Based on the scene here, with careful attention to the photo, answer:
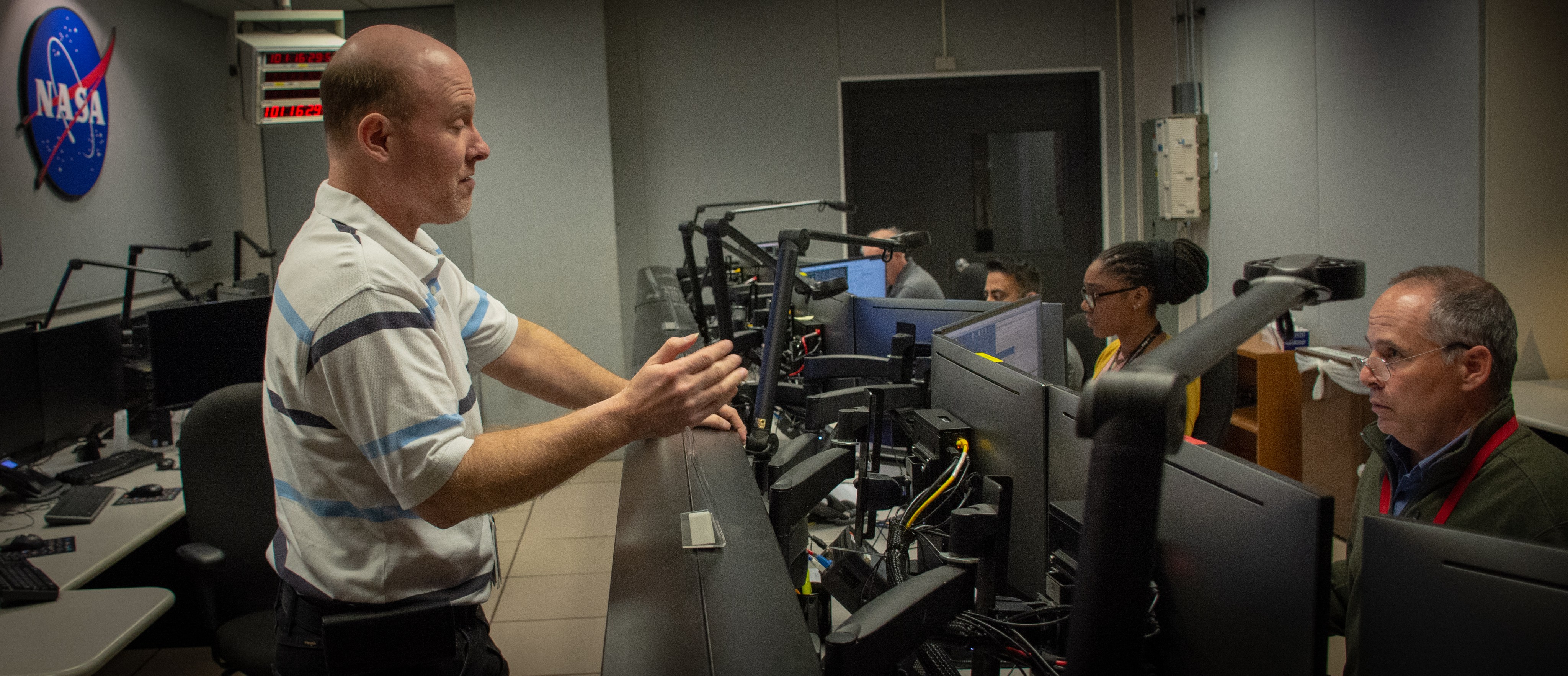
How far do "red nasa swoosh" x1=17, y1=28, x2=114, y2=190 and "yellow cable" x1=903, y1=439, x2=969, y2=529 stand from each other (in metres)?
4.61

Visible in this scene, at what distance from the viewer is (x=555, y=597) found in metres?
3.50

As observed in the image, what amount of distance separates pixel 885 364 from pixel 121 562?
2.55m

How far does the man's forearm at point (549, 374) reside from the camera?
Answer: 160 cm

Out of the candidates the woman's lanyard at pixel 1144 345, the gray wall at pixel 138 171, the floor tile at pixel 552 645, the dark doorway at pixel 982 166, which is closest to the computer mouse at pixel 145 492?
the floor tile at pixel 552 645

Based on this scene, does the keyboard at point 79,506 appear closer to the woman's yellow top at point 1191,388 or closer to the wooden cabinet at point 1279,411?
the woman's yellow top at point 1191,388

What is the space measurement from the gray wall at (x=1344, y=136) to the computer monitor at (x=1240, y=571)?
124 inches

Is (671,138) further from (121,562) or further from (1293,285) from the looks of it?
(1293,285)

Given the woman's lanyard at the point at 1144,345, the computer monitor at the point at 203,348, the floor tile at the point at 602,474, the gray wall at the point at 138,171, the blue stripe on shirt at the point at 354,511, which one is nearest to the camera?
the blue stripe on shirt at the point at 354,511

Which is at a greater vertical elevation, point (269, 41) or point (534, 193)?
point (269, 41)

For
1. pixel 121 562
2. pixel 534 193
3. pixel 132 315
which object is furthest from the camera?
pixel 534 193

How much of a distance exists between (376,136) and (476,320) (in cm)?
41

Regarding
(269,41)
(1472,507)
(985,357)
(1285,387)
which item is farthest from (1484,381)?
(269,41)

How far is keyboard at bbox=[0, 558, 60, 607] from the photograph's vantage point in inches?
77.0

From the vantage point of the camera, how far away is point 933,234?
6.44 meters
